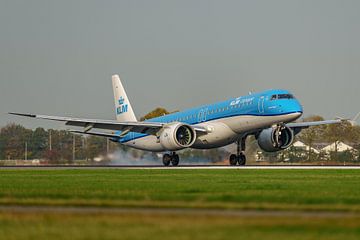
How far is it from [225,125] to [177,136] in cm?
390

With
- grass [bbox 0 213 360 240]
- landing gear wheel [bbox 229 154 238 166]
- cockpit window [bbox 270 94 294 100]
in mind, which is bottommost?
grass [bbox 0 213 360 240]

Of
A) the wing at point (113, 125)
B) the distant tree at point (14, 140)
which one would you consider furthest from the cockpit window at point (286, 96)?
the distant tree at point (14, 140)

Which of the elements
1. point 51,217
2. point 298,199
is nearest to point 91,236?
point 51,217

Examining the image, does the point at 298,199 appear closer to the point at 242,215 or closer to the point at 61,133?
the point at 242,215

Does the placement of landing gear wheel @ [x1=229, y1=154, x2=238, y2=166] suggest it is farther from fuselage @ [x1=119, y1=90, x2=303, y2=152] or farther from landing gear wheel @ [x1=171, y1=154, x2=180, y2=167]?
landing gear wheel @ [x1=171, y1=154, x2=180, y2=167]

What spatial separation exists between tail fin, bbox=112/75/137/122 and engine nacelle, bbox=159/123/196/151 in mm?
15648

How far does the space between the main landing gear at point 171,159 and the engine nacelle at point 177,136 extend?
3.65 metres

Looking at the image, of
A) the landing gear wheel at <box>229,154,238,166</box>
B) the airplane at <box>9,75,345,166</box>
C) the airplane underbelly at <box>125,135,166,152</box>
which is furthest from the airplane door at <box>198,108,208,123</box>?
the airplane underbelly at <box>125,135,166,152</box>

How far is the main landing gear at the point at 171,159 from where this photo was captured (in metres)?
70.8

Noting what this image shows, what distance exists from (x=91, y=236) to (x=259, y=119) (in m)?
46.8

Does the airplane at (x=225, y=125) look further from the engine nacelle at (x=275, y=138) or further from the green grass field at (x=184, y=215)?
the green grass field at (x=184, y=215)

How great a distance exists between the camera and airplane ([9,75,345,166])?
2438 inches

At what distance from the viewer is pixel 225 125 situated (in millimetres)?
65438

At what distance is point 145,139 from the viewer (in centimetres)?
7538
